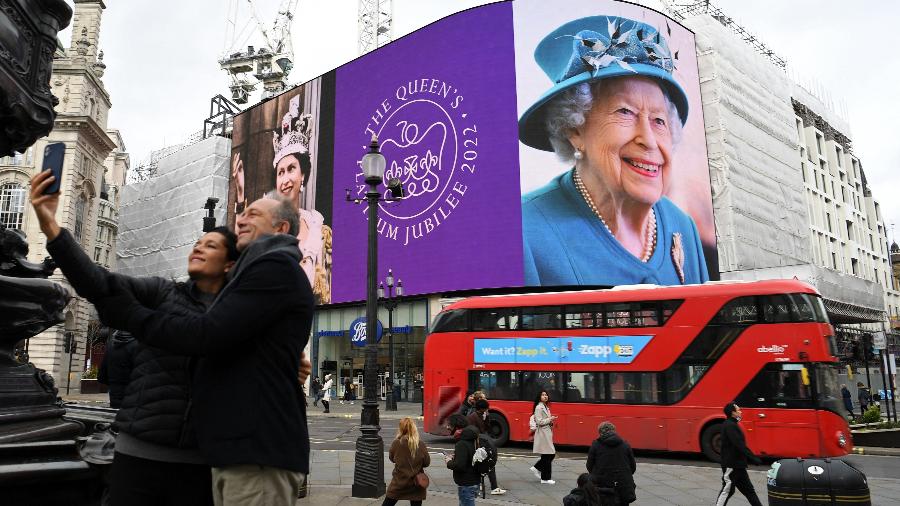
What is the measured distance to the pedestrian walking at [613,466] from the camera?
294 inches

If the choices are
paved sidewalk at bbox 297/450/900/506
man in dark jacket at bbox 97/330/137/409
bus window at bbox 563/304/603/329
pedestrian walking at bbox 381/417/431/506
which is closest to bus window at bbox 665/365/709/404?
paved sidewalk at bbox 297/450/900/506

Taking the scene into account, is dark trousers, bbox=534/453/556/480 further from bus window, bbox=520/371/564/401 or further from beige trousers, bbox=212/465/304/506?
beige trousers, bbox=212/465/304/506

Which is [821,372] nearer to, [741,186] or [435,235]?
[435,235]

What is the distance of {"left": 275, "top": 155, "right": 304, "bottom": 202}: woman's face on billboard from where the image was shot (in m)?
44.9

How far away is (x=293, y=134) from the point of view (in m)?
46.3

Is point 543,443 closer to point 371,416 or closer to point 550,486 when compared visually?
point 550,486

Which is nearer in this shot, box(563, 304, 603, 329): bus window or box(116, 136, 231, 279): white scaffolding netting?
box(563, 304, 603, 329): bus window

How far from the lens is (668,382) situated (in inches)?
595

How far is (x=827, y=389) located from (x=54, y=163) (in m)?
15.3

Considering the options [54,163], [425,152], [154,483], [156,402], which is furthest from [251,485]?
[425,152]

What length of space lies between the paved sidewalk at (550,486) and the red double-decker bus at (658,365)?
143 centimetres

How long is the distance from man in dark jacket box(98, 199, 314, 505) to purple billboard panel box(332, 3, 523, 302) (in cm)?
3090

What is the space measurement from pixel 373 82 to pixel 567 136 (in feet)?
47.0

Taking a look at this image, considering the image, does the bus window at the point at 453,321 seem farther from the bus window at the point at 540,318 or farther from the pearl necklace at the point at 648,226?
the pearl necklace at the point at 648,226
